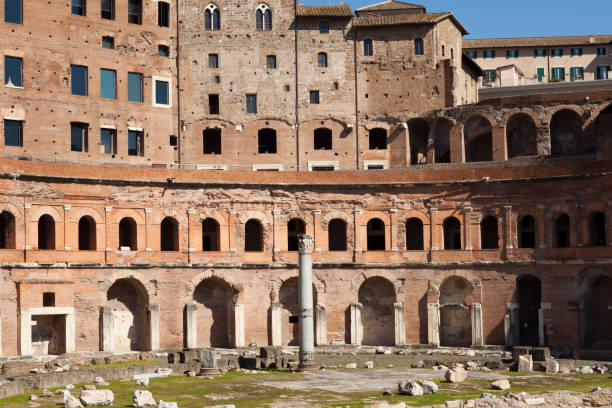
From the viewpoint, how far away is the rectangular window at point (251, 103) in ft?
184

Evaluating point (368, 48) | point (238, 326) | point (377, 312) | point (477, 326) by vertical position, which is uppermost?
point (368, 48)

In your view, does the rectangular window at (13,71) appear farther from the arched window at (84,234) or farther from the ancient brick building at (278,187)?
the arched window at (84,234)

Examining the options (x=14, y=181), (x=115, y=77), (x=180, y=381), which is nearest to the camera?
(x=180, y=381)

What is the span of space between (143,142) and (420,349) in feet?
62.2

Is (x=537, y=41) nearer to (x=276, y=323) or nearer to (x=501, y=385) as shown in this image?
(x=276, y=323)

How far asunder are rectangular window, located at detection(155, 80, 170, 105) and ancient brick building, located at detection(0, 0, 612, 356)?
118mm

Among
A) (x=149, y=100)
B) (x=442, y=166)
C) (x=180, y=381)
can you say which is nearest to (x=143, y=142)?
(x=149, y=100)

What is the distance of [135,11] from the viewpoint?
53.7 meters

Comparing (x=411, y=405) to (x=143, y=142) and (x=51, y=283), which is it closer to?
(x=51, y=283)

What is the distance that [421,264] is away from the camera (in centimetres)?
4912

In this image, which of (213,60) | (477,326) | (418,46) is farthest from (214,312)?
(418,46)

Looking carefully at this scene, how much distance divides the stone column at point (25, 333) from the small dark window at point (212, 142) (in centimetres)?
1730

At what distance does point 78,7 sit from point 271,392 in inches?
1111

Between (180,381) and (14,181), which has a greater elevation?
(14,181)
